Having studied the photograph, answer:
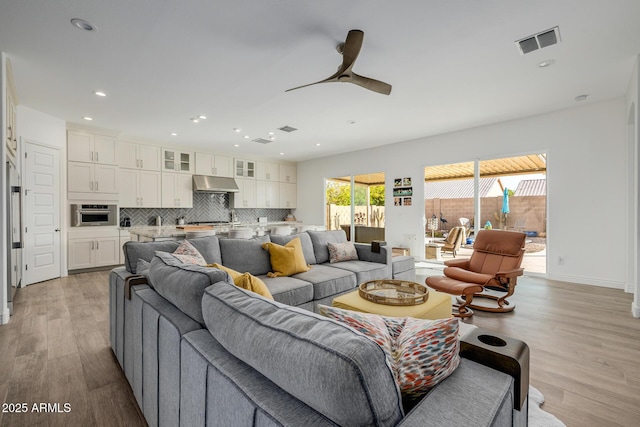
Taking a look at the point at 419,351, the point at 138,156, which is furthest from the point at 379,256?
the point at 138,156

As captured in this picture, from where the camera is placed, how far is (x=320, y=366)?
0.67 metres

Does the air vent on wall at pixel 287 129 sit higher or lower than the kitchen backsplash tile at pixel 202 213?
higher

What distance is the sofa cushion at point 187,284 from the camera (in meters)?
1.28

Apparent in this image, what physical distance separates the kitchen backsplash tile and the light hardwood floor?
9.57ft

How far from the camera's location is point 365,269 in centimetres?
359

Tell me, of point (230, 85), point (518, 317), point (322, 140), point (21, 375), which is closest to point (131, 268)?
point (21, 375)

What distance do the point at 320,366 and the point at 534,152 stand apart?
5865 mm

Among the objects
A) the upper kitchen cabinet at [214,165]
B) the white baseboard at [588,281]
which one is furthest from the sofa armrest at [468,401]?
the upper kitchen cabinet at [214,165]

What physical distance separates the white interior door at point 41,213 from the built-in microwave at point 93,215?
325mm

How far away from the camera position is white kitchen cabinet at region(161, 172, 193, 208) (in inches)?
269

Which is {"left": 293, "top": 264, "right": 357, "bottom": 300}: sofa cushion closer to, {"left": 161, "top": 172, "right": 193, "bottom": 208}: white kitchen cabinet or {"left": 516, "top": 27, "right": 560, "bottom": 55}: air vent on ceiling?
{"left": 516, "top": 27, "right": 560, "bottom": 55}: air vent on ceiling

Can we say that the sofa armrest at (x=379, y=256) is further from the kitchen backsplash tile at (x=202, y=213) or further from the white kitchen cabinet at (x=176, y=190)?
the kitchen backsplash tile at (x=202, y=213)

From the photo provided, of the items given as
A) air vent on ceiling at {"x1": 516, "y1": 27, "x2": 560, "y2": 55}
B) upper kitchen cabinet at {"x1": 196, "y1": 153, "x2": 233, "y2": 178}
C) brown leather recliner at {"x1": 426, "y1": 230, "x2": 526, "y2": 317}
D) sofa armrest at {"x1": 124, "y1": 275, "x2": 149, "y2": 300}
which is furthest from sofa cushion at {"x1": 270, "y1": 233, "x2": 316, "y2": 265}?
upper kitchen cabinet at {"x1": 196, "y1": 153, "x2": 233, "y2": 178}

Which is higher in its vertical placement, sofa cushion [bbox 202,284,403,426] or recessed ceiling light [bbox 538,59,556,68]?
recessed ceiling light [bbox 538,59,556,68]
